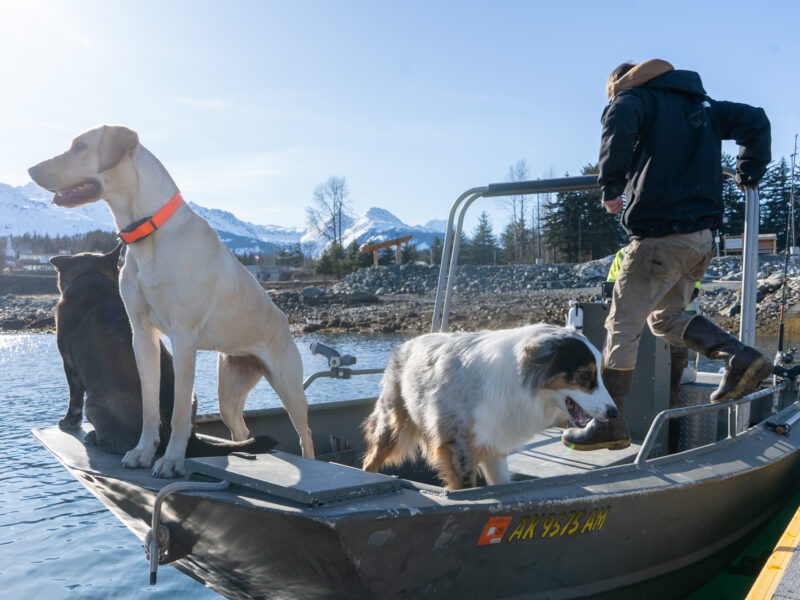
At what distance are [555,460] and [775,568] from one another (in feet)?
4.70

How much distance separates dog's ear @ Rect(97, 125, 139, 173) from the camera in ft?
9.60

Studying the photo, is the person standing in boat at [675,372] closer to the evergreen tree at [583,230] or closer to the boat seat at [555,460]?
the boat seat at [555,460]

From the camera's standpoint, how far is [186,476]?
2752 millimetres

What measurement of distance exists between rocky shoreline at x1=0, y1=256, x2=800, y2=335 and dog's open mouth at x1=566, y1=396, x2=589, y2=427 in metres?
20.2

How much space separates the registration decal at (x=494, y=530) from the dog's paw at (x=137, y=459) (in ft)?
5.33

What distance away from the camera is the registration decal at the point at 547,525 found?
2.43m

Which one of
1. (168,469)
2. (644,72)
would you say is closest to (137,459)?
(168,469)

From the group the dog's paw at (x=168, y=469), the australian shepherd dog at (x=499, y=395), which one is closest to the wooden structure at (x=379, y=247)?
the australian shepherd dog at (x=499, y=395)

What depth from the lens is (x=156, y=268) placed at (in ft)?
9.89

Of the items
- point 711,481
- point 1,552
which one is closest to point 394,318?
point 1,552

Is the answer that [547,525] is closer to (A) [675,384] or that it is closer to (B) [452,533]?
(B) [452,533]

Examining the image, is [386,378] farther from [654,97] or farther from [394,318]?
[394,318]

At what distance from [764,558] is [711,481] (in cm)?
228

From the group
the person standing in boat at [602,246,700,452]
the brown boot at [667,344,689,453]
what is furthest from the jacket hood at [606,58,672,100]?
the brown boot at [667,344,689,453]
